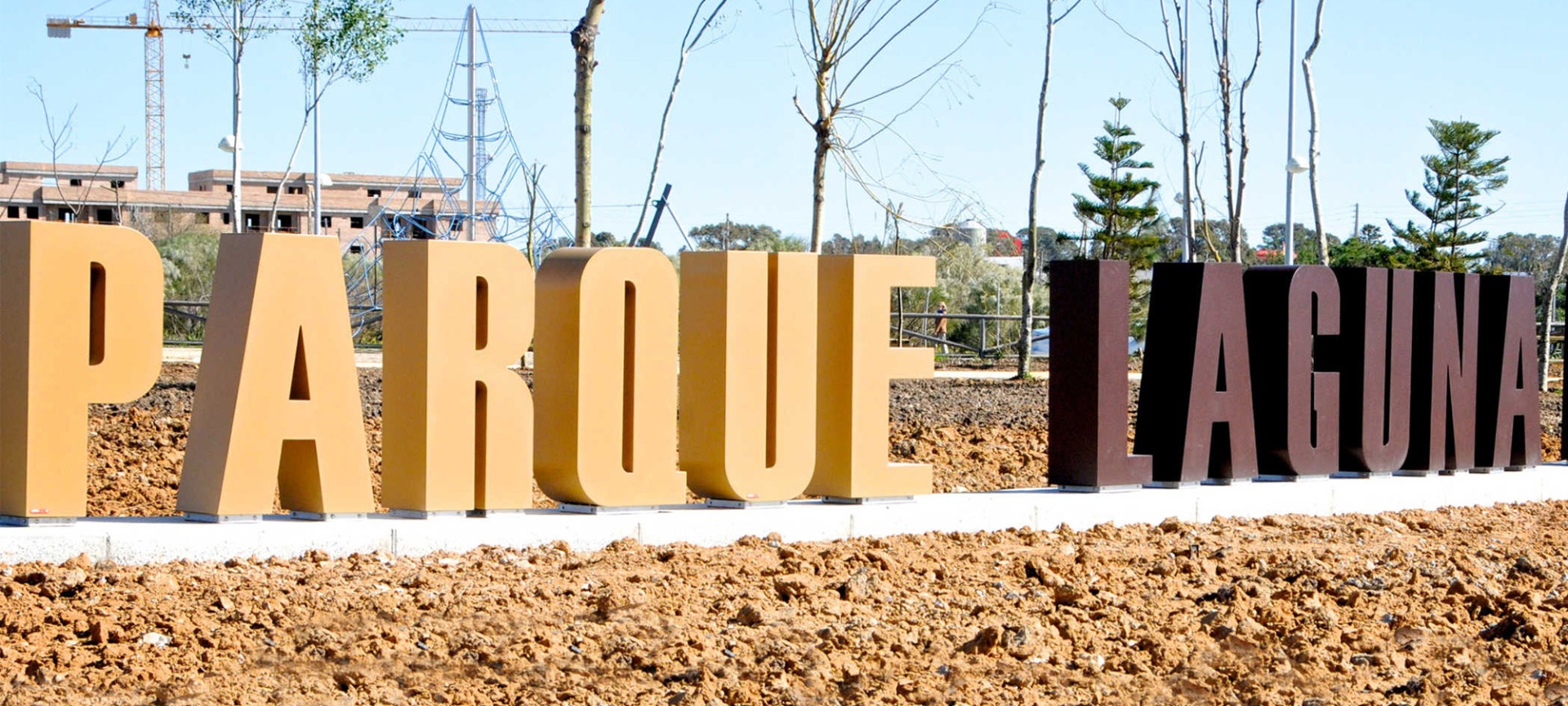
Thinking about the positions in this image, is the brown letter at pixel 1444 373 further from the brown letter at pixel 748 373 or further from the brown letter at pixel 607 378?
the brown letter at pixel 607 378

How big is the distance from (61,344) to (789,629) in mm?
3726

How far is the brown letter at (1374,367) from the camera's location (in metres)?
10.9

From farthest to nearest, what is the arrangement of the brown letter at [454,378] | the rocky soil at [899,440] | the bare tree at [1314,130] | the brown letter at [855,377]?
the bare tree at [1314,130], the rocky soil at [899,440], the brown letter at [855,377], the brown letter at [454,378]

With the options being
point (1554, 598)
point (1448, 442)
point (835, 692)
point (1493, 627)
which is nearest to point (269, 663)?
point (835, 692)

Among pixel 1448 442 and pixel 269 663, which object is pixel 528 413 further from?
pixel 1448 442

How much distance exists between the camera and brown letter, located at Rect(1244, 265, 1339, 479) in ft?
34.2

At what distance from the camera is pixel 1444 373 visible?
11.5 metres

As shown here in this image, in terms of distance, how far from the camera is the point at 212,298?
751 cm

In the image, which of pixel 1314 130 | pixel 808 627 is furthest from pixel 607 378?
pixel 1314 130

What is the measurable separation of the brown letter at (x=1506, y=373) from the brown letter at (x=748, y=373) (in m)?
6.18

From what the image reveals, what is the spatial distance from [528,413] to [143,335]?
1.91m

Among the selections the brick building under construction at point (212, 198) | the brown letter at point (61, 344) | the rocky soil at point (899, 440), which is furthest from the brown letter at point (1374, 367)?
the brick building under construction at point (212, 198)

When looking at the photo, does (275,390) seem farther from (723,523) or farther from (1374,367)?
(1374,367)

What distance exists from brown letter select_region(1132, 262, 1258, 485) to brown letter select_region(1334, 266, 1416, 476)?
1187 mm
